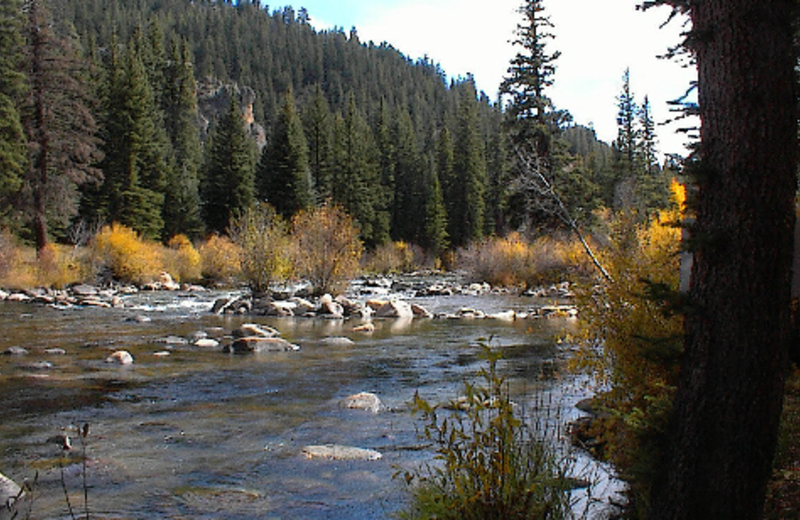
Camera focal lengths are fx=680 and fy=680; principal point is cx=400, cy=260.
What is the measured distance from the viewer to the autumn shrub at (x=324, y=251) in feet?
74.1

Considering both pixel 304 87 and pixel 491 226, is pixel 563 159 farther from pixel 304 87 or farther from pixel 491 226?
pixel 304 87

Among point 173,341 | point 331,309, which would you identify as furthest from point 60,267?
point 173,341

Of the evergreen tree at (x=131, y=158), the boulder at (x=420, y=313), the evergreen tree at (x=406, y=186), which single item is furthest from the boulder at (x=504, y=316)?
the evergreen tree at (x=406, y=186)

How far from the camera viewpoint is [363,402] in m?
8.12

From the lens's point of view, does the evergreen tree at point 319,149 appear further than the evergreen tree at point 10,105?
Yes

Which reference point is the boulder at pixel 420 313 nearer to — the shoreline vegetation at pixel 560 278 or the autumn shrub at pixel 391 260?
the shoreline vegetation at pixel 560 278

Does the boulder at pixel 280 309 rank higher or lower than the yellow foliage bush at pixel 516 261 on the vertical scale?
lower

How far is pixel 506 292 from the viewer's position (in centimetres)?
2952

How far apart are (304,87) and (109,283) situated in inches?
4721

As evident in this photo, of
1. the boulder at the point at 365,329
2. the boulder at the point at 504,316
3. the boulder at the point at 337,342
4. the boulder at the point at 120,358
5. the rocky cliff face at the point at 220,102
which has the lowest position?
the boulder at the point at 504,316

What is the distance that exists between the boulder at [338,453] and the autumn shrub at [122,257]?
24.9 m

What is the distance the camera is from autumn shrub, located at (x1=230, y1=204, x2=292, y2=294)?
867 inches

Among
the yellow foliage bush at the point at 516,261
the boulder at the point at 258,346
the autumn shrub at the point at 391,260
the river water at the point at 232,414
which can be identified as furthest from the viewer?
the autumn shrub at the point at 391,260

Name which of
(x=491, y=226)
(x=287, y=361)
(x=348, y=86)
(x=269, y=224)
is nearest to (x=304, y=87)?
(x=348, y=86)
